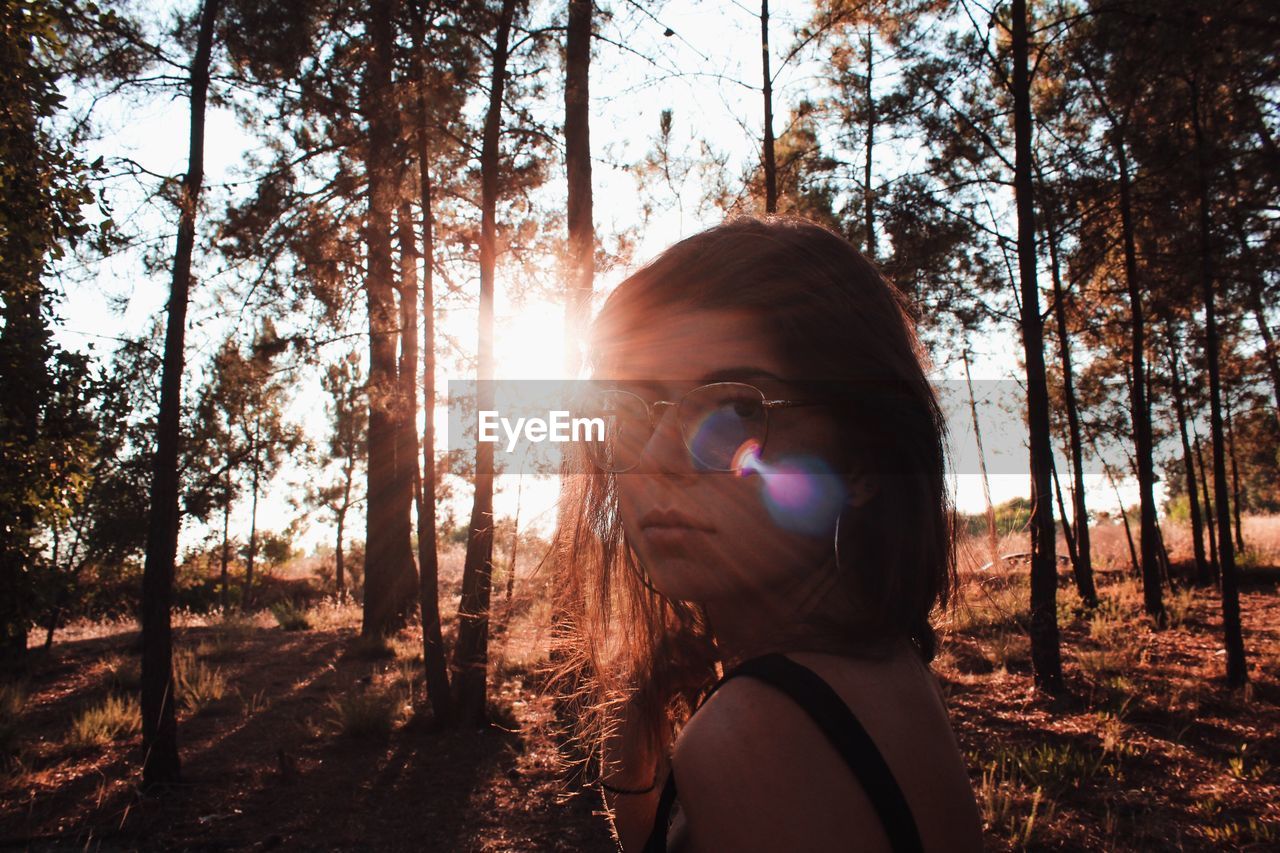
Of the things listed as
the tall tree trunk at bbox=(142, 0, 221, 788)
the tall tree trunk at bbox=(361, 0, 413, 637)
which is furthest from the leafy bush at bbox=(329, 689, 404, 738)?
the tall tree trunk at bbox=(361, 0, 413, 637)

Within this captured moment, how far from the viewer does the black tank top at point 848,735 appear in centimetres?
66

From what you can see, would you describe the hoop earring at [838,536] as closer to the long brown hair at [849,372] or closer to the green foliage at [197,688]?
the long brown hair at [849,372]

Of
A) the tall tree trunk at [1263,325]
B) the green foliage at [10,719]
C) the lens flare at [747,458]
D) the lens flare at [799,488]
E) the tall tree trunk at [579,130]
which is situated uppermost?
the tall tree trunk at [579,130]

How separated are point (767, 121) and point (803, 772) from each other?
36.4 feet

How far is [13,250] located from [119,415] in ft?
25.8

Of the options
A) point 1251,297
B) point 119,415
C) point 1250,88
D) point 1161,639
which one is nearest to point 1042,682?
point 1161,639

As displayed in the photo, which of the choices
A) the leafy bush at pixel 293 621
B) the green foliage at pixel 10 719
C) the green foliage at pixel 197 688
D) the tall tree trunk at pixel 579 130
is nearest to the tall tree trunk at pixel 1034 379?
the tall tree trunk at pixel 579 130

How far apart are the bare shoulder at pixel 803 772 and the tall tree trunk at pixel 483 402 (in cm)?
735

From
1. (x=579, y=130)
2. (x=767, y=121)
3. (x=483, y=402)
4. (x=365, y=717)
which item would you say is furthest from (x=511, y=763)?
(x=767, y=121)

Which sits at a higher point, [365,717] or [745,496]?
[745,496]

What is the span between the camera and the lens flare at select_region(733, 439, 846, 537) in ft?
3.08

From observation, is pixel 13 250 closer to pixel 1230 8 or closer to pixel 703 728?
pixel 703 728

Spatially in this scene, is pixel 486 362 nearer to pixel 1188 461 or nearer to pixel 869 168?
pixel 869 168

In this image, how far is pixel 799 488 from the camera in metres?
0.95
